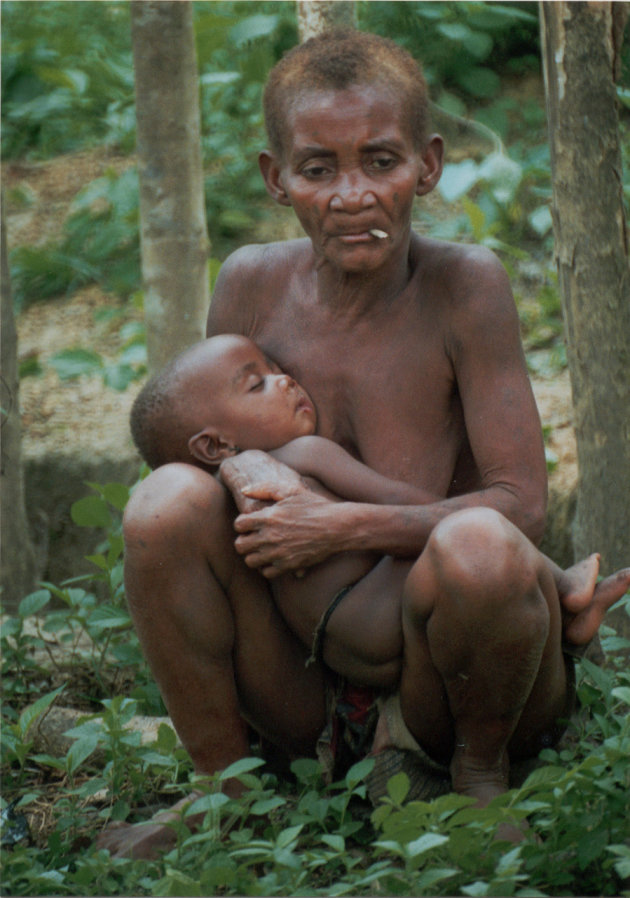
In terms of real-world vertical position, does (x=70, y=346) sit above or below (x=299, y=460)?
below

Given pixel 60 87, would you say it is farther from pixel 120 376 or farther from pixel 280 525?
pixel 280 525

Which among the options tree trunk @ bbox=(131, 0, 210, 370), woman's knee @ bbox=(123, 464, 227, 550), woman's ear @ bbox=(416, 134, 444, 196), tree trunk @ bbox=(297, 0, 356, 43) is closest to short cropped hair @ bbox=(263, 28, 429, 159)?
woman's ear @ bbox=(416, 134, 444, 196)

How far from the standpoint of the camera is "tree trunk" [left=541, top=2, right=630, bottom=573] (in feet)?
12.0

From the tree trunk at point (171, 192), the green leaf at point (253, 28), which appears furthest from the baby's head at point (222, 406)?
the green leaf at point (253, 28)

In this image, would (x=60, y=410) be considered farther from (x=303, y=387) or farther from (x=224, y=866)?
(x=224, y=866)

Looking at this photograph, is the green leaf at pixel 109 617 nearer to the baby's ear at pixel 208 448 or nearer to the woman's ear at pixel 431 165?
the baby's ear at pixel 208 448

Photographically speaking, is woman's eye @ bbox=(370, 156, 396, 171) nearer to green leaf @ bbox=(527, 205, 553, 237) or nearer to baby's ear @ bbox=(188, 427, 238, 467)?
baby's ear @ bbox=(188, 427, 238, 467)

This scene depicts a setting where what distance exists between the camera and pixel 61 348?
6121mm

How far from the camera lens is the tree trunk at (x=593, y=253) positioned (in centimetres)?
367

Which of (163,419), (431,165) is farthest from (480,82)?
(163,419)

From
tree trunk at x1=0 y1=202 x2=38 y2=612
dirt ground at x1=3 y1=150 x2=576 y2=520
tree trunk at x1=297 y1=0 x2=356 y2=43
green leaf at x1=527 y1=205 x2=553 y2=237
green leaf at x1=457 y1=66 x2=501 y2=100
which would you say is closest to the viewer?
tree trunk at x1=297 y1=0 x2=356 y2=43

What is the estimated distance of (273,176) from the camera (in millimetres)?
2955

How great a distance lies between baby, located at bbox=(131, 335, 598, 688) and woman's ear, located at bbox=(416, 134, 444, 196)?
1.75ft

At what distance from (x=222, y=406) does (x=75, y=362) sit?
2.78 meters
